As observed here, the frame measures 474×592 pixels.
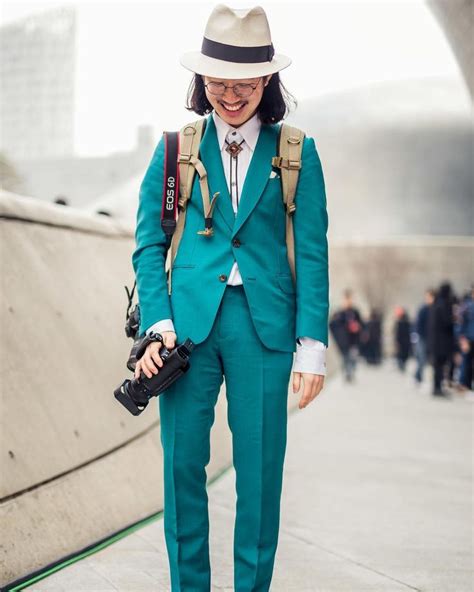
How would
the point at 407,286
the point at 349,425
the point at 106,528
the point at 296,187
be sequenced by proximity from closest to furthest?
the point at 296,187 → the point at 106,528 → the point at 349,425 → the point at 407,286

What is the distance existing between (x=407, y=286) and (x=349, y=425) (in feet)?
106

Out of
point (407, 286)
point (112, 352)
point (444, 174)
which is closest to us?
point (112, 352)

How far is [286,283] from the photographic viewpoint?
294 cm

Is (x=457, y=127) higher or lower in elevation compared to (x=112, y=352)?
lower

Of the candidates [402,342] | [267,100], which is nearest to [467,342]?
[402,342]

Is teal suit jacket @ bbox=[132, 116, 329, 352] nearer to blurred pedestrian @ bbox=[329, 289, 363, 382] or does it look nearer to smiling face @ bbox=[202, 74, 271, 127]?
smiling face @ bbox=[202, 74, 271, 127]

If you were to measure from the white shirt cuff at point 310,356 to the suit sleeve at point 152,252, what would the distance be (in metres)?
0.42

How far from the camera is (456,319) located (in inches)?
565

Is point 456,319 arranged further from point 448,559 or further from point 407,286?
point 407,286

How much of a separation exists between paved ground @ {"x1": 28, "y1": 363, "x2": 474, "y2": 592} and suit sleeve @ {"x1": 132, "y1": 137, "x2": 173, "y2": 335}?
3.84 ft

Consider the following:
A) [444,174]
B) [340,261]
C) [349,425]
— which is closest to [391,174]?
[444,174]

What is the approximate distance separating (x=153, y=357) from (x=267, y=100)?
0.93m

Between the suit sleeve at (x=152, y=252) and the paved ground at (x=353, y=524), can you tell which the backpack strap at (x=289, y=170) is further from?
the paved ground at (x=353, y=524)

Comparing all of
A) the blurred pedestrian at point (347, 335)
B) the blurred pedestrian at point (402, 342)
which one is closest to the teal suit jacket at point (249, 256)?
the blurred pedestrian at point (347, 335)
